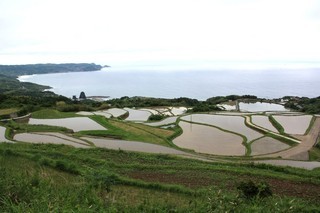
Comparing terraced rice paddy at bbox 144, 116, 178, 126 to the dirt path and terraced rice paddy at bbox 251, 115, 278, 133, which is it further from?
the dirt path

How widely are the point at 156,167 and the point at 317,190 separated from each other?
240 inches

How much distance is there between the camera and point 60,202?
4.73 meters

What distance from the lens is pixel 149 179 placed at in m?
11.0

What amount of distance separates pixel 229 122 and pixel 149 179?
17.3 m

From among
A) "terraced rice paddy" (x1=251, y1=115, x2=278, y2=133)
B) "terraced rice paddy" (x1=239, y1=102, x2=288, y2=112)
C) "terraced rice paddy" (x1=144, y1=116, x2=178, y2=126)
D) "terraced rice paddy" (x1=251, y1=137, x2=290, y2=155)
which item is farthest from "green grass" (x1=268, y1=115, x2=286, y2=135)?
"terraced rice paddy" (x1=239, y1=102, x2=288, y2=112)

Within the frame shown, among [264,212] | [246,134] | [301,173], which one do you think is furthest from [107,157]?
[246,134]

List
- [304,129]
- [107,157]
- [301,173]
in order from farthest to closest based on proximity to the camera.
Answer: [304,129], [107,157], [301,173]

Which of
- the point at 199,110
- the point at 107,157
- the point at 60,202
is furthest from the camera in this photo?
the point at 199,110

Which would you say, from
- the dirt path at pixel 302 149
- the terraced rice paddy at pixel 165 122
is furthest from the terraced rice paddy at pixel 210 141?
the terraced rice paddy at pixel 165 122

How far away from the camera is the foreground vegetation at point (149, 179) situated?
21.4ft

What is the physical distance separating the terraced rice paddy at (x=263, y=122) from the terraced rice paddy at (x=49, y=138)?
1524 centimetres

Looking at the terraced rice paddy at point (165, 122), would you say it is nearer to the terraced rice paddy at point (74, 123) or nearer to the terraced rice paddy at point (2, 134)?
the terraced rice paddy at point (74, 123)

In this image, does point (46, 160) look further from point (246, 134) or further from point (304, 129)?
point (304, 129)

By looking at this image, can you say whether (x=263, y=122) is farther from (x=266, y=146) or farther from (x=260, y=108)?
(x=260, y=108)
